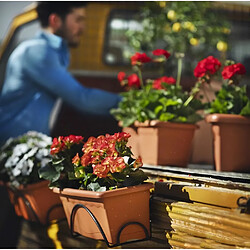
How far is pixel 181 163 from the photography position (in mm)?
1969

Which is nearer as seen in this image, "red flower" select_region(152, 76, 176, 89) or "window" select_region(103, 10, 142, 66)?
"red flower" select_region(152, 76, 176, 89)

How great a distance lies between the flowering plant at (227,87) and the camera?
73.2 inches

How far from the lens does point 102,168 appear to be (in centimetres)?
147

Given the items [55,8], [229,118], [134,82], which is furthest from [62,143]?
[55,8]

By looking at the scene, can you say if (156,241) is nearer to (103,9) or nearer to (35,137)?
(35,137)

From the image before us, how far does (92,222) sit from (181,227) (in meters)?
0.34

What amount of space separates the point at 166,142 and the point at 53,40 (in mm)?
1582

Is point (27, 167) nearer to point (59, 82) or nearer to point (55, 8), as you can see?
point (59, 82)

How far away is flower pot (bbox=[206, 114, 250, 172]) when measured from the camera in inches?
71.5

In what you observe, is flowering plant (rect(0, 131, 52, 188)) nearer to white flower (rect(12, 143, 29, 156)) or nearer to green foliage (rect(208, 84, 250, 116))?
white flower (rect(12, 143, 29, 156))

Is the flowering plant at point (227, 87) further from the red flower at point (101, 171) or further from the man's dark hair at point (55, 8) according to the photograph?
the man's dark hair at point (55, 8)

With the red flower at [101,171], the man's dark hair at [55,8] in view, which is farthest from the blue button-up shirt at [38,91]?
the red flower at [101,171]

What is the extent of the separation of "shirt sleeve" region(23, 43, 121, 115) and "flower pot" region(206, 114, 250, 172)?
1148 millimetres

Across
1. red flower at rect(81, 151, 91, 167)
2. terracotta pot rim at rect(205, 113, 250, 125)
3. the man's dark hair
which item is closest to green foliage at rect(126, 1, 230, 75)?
the man's dark hair
